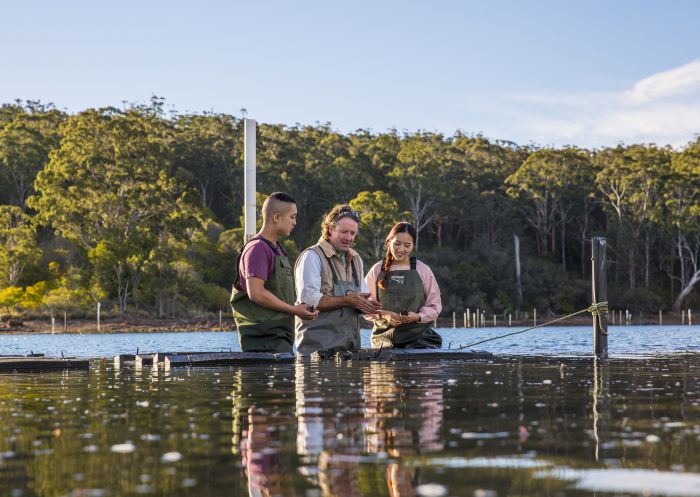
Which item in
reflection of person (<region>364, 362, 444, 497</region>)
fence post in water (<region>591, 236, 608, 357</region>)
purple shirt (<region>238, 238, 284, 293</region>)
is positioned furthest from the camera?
fence post in water (<region>591, 236, 608, 357</region>)

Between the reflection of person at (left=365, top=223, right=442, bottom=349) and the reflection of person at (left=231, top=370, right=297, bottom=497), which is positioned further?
the reflection of person at (left=365, top=223, right=442, bottom=349)

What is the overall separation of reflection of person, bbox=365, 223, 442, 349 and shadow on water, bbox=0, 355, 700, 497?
2919mm

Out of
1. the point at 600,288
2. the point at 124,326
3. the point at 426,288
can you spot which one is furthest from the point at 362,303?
the point at 124,326

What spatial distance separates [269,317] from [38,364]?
271 cm

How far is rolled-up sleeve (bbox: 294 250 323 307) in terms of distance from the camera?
969 centimetres

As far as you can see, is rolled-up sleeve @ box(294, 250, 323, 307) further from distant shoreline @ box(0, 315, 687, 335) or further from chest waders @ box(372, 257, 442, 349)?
distant shoreline @ box(0, 315, 687, 335)

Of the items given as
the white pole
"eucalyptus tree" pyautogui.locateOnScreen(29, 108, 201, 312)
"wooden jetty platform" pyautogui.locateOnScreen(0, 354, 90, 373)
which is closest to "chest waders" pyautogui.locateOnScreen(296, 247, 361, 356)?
"wooden jetty platform" pyautogui.locateOnScreen(0, 354, 90, 373)

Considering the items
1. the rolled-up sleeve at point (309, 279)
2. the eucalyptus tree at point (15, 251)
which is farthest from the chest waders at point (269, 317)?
the eucalyptus tree at point (15, 251)

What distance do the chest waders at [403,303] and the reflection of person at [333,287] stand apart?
20.9 inches

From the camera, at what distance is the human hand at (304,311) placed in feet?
30.5

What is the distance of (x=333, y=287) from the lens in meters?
9.97

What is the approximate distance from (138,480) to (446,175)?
75517 mm

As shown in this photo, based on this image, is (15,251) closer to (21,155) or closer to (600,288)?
(21,155)

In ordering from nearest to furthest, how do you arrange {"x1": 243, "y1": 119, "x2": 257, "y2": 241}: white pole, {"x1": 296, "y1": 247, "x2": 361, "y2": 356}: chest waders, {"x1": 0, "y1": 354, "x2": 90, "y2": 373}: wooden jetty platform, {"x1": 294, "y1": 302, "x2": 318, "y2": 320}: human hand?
{"x1": 294, "y1": 302, "x2": 318, "y2": 320}: human hand, {"x1": 296, "y1": 247, "x2": 361, "y2": 356}: chest waders, {"x1": 0, "y1": 354, "x2": 90, "y2": 373}: wooden jetty platform, {"x1": 243, "y1": 119, "x2": 257, "y2": 241}: white pole
